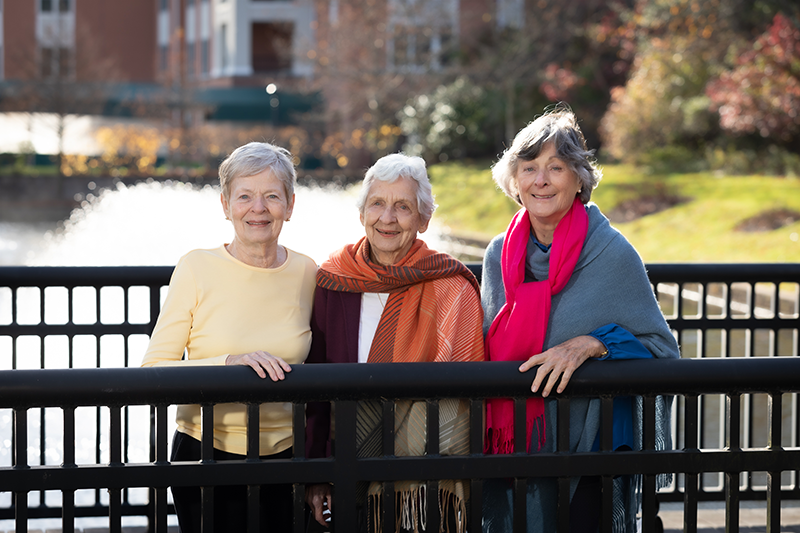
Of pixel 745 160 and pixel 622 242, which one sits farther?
pixel 745 160

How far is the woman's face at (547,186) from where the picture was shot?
276cm

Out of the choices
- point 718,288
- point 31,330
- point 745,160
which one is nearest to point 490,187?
point 745,160

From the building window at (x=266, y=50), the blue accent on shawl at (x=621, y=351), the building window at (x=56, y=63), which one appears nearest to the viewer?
the blue accent on shawl at (x=621, y=351)

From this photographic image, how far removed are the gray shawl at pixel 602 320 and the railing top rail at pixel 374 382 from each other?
24.3 inches

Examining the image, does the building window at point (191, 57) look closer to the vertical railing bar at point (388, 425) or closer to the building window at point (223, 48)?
the building window at point (223, 48)

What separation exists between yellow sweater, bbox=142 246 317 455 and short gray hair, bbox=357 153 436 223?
423 millimetres

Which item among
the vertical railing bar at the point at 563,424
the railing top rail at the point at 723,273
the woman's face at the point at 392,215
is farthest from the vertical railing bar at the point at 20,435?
the railing top rail at the point at 723,273

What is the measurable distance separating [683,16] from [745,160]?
4217mm

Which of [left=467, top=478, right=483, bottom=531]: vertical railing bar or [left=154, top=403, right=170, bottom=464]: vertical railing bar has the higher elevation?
[left=154, top=403, right=170, bottom=464]: vertical railing bar

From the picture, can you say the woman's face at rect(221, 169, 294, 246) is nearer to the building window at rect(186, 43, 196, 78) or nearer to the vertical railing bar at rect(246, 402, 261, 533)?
the vertical railing bar at rect(246, 402, 261, 533)

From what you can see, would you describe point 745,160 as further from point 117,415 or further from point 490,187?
point 117,415

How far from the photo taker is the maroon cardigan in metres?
2.68

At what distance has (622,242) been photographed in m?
2.72

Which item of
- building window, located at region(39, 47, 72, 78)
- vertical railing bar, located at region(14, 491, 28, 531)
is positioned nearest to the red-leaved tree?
vertical railing bar, located at region(14, 491, 28, 531)
